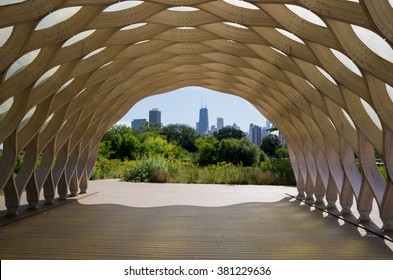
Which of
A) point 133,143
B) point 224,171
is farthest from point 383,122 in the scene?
point 133,143

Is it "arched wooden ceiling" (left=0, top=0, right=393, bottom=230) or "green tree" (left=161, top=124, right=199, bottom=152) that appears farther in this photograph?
"green tree" (left=161, top=124, right=199, bottom=152)

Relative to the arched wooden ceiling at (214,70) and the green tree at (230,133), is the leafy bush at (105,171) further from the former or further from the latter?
the green tree at (230,133)

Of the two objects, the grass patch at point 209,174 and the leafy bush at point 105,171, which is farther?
the leafy bush at point 105,171

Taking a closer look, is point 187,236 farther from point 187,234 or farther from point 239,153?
point 239,153

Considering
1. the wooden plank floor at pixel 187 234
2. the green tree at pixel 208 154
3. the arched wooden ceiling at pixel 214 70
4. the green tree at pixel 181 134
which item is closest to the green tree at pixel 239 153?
the green tree at pixel 208 154

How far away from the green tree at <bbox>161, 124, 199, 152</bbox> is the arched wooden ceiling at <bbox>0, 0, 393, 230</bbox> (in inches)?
3343

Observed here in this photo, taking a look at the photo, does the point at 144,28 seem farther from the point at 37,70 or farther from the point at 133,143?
the point at 133,143

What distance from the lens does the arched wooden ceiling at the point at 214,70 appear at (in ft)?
30.6

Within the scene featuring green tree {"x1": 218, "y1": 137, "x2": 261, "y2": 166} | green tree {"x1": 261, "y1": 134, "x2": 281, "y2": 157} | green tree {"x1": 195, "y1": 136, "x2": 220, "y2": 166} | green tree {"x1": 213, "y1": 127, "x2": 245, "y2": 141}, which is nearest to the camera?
green tree {"x1": 218, "y1": 137, "x2": 261, "y2": 166}

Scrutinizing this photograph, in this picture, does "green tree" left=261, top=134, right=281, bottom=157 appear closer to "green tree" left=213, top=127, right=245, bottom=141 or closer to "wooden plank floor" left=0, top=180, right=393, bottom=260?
"green tree" left=213, top=127, right=245, bottom=141

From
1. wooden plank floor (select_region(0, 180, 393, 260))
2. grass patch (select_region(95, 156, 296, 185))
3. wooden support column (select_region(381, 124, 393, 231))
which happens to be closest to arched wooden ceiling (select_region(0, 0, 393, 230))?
wooden support column (select_region(381, 124, 393, 231))

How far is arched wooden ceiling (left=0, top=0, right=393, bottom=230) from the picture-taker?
9.31 metres

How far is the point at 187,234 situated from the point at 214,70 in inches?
432

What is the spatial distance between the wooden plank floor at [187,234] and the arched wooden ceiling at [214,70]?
1543 mm
